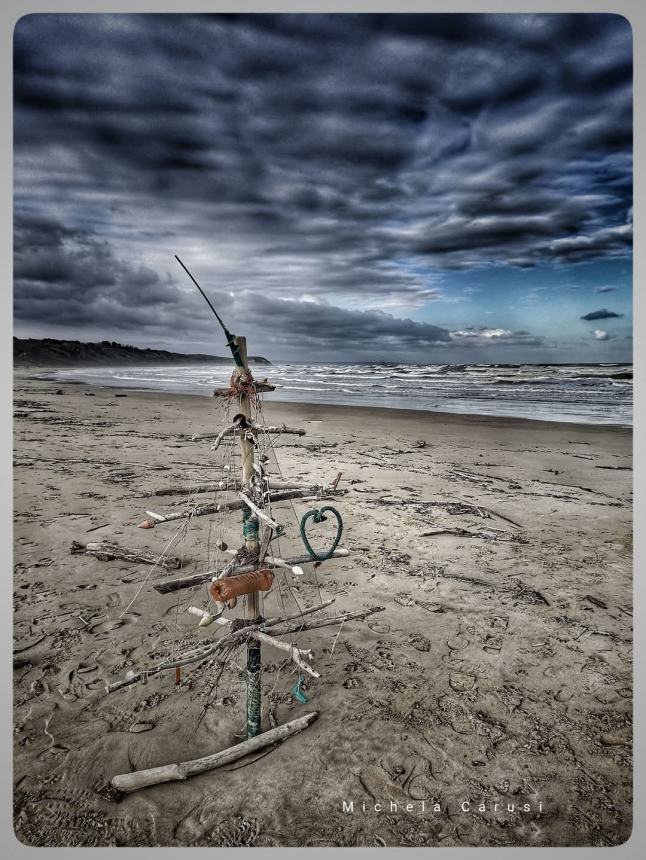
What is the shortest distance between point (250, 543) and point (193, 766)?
1.09m

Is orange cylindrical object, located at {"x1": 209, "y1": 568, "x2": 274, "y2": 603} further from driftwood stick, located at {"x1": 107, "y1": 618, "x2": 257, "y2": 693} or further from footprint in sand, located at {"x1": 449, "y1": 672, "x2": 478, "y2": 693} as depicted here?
footprint in sand, located at {"x1": 449, "y1": 672, "x2": 478, "y2": 693}

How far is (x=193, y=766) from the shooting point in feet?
6.81

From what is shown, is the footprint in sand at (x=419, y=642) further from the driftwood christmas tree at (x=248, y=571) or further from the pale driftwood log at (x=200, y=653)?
the pale driftwood log at (x=200, y=653)

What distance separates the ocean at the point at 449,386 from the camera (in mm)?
13961

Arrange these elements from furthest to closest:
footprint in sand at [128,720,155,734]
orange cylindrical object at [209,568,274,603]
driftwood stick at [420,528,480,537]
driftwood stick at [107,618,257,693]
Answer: driftwood stick at [420,528,480,537]
footprint in sand at [128,720,155,734]
orange cylindrical object at [209,568,274,603]
driftwood stick at [107,618,257,693]

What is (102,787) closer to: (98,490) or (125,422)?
(98,490)

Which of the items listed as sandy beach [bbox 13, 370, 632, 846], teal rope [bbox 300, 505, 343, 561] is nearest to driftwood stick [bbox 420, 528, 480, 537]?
sandy beach [bbox 13, 370, 632, 846]

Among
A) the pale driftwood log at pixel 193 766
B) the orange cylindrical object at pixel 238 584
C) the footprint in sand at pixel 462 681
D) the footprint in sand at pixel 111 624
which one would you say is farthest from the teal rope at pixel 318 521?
the footprint in sand at pixel 111 624

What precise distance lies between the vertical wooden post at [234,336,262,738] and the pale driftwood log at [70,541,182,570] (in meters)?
2.03

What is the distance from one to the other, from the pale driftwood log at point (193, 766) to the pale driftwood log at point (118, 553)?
6.86 feet

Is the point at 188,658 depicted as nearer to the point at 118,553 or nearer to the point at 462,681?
the point at 462,681

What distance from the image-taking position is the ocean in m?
14.0

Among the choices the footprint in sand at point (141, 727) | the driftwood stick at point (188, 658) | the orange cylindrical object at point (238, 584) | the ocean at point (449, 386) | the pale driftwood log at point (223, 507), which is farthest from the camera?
the ocean at point (449, 386)

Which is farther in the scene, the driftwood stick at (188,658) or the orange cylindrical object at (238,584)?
the orange cylindrical object at (238,584)
